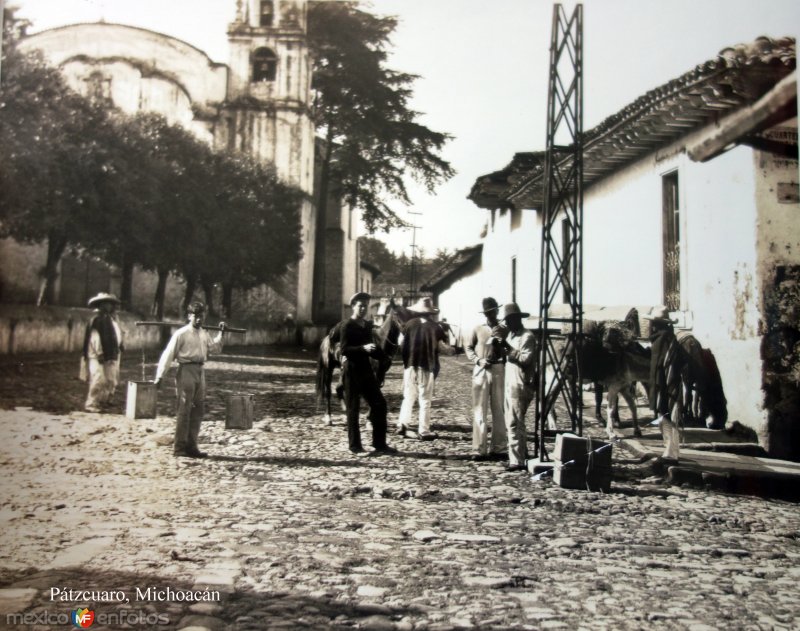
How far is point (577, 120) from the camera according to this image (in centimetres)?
504

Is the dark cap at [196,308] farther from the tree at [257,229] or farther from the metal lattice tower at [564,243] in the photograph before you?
the metal lattice tower at [564,243]

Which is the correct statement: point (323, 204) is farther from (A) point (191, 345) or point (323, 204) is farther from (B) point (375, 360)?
(B) point (375, 360)

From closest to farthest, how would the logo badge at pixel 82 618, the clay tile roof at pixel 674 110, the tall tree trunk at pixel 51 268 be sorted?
the logo badge at pixel 82 618 < the clay tile roof at pixel 674 110 < the tall tree trunk at pixel 51 268

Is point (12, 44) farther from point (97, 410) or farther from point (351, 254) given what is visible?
point (351, 254)

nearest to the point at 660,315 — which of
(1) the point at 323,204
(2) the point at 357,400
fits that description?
(2) the point at 357,400

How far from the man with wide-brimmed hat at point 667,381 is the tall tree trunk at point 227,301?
3348mm

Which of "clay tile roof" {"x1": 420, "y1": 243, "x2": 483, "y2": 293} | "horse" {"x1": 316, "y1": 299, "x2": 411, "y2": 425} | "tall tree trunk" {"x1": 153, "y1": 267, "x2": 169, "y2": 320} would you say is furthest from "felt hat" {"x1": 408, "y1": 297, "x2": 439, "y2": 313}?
"tall tree trunk" {"x1": 153, "y1": 267, "x2": 169, "y2": 320}

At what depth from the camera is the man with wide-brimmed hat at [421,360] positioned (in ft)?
23.0

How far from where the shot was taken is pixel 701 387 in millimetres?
4930

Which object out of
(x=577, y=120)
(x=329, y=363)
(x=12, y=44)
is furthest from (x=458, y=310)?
(x=12, y=44)

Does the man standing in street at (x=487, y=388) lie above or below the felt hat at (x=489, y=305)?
below

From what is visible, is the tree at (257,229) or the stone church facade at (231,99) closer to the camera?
the stone church facade at (231,99)

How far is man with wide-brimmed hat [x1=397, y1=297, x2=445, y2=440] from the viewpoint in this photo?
702cm

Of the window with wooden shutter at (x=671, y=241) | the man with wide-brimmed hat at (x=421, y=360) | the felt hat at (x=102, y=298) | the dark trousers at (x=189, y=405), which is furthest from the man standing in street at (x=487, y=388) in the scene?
the felt hat at (x=102, y=298)
